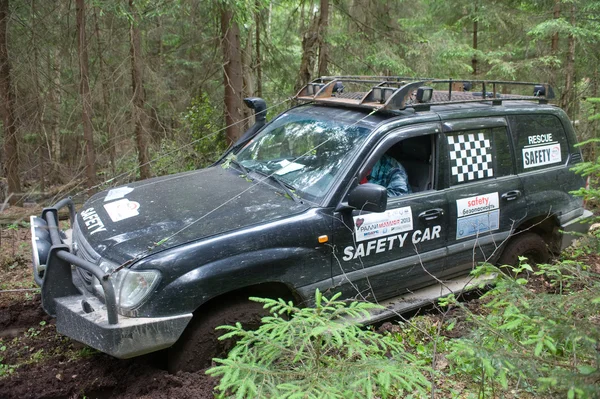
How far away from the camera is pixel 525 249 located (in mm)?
5117

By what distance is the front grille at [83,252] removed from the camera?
347 centimetres

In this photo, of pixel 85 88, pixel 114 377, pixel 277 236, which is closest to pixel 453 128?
pixel 277 236

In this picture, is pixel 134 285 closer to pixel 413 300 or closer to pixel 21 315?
pixel 21 315

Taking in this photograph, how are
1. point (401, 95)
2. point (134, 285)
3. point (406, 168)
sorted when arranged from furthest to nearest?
point (406, 168) < point (401, 95) < point (134, 285)

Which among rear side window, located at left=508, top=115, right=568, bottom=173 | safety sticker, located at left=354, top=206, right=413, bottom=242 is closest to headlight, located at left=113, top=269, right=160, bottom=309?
safety sticker, located at left=354, top=206, right=413, bottom=242

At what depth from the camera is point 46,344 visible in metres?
4.04

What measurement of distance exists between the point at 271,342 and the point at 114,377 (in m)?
1.69

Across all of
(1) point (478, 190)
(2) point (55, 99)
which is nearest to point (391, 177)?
(1) point (478, 190)

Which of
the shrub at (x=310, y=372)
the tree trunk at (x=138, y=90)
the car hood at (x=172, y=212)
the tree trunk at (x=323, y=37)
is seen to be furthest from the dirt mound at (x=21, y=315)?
the tree trunk at (x=323, y=37)

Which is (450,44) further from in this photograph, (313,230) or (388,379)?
(388,379)

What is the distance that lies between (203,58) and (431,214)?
35.9 ft

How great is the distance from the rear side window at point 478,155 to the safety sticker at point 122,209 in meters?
2.76

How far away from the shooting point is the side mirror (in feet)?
11.7

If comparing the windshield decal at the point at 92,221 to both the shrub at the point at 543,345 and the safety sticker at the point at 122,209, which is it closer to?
the safety sticker at the point at 122,209
